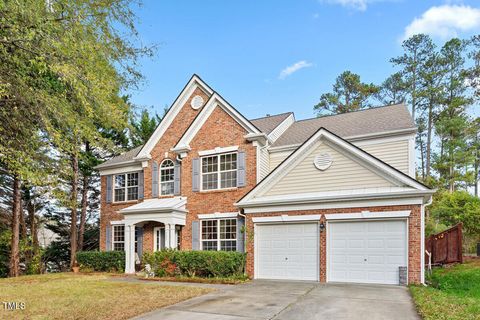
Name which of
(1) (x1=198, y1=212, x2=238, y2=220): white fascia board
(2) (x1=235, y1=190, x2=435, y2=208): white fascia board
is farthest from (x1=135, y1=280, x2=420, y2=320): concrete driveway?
(1) (x1=198, y1=212, x2=238, y2=220): white fascia board

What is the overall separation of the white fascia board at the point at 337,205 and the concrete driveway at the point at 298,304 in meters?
2.62

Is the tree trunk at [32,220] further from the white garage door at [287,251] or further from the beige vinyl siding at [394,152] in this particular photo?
the beige vinyl siding at [394,152]

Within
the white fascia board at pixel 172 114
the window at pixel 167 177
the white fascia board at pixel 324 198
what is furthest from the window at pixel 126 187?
the white fascia board at pixel 324 198

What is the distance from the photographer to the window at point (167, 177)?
1845cm

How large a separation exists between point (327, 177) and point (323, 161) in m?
0.62

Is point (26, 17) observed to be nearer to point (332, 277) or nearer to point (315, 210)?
point (315, 210)

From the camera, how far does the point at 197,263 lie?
1448 centimetres

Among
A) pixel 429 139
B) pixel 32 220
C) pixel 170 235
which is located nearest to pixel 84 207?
pixel 32 220

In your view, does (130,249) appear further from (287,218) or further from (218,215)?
(287,218)

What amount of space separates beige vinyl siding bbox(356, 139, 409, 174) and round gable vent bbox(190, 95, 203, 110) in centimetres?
832

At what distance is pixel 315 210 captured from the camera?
521 inches

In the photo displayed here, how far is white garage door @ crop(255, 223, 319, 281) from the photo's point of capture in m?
13.2

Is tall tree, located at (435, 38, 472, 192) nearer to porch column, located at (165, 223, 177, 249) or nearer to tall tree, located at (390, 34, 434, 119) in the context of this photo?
tall tree, located at (390, 34, 434, 119)

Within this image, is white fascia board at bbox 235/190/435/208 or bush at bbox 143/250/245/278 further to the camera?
bush at bbox 143/250/245/278
